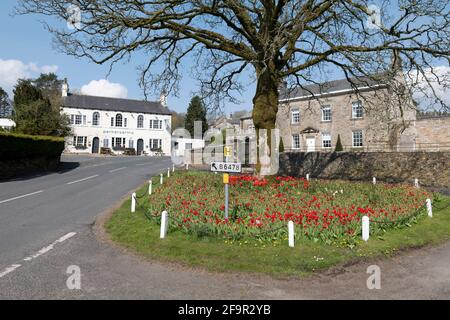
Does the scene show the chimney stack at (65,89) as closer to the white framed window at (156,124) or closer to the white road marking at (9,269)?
the white framed window at (156,124)

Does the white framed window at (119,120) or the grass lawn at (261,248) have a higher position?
the white framed window at (119,120)

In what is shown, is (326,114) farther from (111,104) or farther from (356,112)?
(111,104)

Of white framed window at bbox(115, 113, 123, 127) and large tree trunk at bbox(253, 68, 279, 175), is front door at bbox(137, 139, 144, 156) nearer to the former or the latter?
white framed window at bbox(115, 113, 123, 127)

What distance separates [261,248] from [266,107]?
8.64 meters

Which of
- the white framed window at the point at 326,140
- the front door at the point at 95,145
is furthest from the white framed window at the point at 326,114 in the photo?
the front door at the point at 95,145

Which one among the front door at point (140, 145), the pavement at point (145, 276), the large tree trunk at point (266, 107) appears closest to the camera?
the pavement at point (145, 276)

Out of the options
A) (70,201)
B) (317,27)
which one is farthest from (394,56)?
(70,201)

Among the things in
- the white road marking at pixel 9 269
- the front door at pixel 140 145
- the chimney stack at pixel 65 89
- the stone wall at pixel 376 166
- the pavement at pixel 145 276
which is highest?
the chimney stack at pixel 65 89

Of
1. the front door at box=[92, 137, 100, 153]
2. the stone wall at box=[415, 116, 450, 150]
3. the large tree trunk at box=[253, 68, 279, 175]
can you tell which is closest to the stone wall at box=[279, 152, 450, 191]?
the stone wall at box=[415, 116, 450, 150]

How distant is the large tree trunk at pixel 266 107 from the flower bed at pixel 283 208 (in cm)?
159

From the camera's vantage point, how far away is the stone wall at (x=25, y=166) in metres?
22.2

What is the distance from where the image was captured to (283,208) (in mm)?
10766

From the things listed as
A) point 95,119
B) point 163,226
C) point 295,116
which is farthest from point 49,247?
point 95,119
